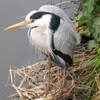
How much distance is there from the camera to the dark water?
339 cm

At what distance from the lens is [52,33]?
9.29 ft

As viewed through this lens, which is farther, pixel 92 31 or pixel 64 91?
pixel 92 31

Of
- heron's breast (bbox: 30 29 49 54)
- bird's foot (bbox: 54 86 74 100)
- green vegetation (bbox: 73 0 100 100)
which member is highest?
heron's breast (bbox: 30 29 49 54)

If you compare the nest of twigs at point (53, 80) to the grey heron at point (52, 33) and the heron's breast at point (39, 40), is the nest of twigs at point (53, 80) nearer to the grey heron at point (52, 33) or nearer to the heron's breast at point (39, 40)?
the grey heron at point (52, 33)

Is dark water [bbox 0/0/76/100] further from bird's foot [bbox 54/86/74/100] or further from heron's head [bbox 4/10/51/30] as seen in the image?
heron's head [bbox 4/10/51/30]

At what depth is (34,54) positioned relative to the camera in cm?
350

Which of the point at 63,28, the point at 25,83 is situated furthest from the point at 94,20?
the point at 25,83

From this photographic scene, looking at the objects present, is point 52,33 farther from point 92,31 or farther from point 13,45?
point 13,45

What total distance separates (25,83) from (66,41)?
0.52 metres

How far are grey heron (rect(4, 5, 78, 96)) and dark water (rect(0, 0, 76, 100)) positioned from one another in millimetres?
438

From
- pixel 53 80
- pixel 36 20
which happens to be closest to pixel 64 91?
pixel 53 80

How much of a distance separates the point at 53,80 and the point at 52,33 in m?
0.51

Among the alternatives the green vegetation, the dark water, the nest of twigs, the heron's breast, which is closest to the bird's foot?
the nest of twigs

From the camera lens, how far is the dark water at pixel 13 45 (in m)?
3.39
